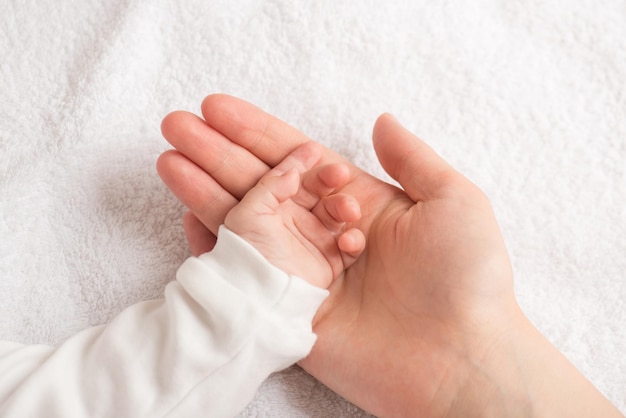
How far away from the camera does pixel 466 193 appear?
3.02 ft

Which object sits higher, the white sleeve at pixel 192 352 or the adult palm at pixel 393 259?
the adult palm at pixel 393 259

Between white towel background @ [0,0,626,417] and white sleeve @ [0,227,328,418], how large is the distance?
5.6 inches

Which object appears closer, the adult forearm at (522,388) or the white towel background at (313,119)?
the adult forearm at (522,388)

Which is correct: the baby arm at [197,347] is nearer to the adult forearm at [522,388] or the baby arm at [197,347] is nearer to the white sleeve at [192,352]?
the white sleeve at [192,352]

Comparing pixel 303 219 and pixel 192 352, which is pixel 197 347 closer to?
pixel 192 352

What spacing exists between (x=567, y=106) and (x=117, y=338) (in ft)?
2.60

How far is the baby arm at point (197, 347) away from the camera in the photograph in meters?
0.86

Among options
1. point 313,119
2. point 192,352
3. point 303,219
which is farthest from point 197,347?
point 313,119

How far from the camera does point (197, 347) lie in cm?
86

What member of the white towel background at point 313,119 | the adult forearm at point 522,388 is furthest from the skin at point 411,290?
the white towel background at point 313,119

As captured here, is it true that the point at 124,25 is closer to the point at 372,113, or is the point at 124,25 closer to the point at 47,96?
the point at 47,96

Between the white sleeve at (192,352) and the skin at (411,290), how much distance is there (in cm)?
9

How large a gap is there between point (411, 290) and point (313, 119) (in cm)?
34

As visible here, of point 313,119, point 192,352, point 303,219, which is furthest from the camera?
point 313,119
